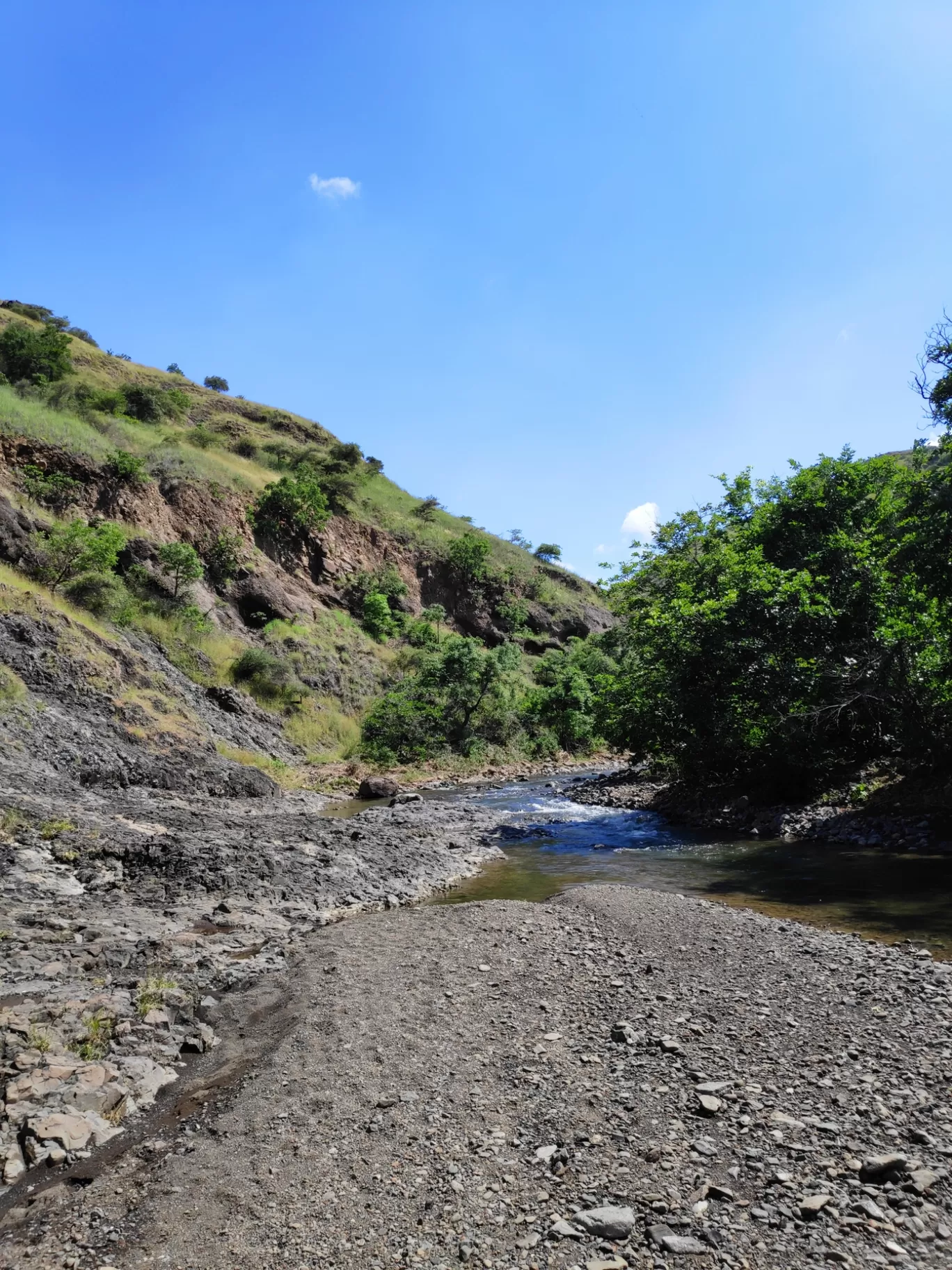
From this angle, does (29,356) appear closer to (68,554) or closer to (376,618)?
(68,554)

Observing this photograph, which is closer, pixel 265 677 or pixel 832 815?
pixel 832 815

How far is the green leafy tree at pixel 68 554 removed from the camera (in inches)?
947

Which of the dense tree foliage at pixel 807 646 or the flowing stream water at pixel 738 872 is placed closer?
the flowing stream water at pixel 738 872

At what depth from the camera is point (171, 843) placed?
1175 centimetres

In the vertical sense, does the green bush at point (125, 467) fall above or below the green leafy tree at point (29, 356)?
below

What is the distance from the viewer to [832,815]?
54.0ft

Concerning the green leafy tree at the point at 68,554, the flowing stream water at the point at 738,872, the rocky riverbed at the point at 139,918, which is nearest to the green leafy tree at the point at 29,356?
the green leafy tree at the point at 68,554

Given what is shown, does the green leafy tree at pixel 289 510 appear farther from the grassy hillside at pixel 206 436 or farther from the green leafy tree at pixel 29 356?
the green leafy tree at pixel 29 356

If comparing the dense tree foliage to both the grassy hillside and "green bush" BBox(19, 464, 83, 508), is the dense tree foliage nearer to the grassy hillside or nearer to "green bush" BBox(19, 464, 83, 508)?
"green bush" BBox(19, 464, 83, 508)

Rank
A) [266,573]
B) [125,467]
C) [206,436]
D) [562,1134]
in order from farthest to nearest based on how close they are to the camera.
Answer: [206,436] → [266,573] → [125,467] → [562,1134]

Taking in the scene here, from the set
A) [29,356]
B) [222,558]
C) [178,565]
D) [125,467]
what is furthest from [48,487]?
[29,356]

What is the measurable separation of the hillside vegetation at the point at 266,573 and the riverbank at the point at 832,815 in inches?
523

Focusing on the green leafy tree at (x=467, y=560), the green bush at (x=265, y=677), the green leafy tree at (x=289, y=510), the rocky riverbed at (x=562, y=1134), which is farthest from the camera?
the green leafy tree at (x=467, y=560)

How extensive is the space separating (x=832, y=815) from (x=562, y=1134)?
14190 millimetres
